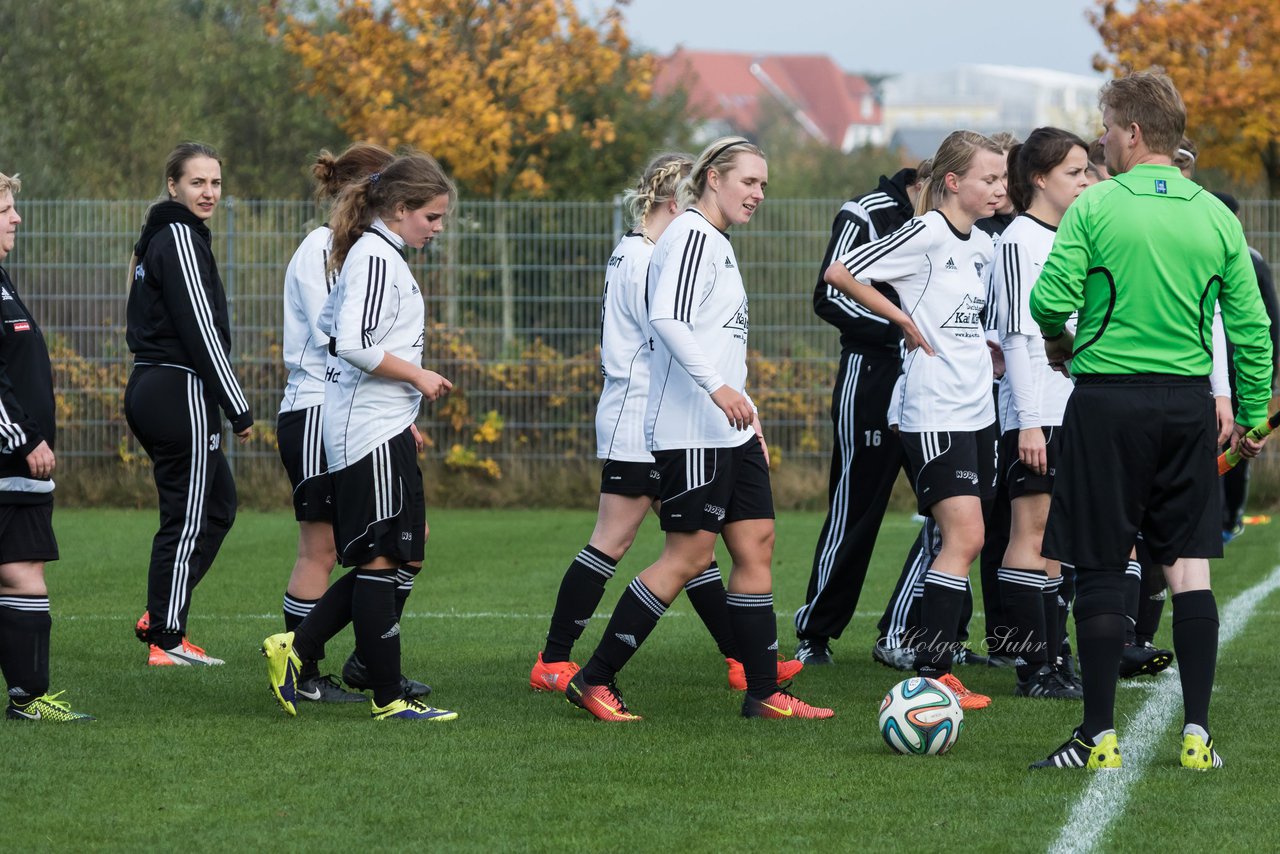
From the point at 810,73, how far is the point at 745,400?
13681 cm

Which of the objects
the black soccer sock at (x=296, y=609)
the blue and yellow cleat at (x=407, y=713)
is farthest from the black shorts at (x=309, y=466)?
the blue and yellow cleat at (x=407, y=713)

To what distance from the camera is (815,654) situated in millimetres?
7406

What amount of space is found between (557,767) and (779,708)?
3.55ft

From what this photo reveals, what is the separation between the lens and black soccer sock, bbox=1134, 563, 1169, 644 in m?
7.38

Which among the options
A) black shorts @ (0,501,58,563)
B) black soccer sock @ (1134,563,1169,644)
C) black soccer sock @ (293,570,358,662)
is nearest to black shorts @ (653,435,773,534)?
black soccer sock @ (293,570,358,662)

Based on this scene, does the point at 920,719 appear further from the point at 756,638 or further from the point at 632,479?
the point at 632,479

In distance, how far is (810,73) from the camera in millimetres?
138750

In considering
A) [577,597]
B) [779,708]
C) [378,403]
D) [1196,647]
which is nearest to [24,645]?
[378,403]

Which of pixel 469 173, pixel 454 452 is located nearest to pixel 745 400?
pixel 454 452

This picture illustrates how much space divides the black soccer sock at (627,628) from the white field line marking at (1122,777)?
1.60 meters

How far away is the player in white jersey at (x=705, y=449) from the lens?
5.74 meters

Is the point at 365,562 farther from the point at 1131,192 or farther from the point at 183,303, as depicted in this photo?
the point at 1131,192

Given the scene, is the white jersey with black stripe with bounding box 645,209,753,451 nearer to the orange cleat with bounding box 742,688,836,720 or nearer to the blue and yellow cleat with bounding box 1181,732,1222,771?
the orange cleat with bounding box 742,688,836,720

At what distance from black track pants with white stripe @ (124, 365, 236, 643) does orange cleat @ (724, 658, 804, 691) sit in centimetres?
231
